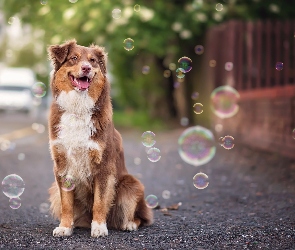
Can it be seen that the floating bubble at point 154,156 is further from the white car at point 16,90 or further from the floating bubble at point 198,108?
the white car at point 16,90

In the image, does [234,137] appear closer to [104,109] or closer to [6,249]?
[104,109]

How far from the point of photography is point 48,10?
573 inches

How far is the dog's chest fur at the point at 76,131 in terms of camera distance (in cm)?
548

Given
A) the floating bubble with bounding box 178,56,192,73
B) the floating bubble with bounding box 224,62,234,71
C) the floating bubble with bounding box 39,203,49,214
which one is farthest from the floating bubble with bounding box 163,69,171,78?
→ the floating bubble with bounding box 39,203,49,214

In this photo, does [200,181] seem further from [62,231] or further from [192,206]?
[62,231]

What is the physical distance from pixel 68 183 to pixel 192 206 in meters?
2.45

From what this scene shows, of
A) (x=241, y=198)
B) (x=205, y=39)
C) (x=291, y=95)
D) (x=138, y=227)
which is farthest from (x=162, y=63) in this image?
(x=138, y=227)

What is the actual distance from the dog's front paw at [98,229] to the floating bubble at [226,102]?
32.4 feet

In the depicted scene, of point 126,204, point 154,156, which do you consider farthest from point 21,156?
point 126,204

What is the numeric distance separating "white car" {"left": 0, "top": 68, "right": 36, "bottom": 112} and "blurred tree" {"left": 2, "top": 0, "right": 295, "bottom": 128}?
11513mm

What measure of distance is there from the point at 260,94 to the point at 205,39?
568cm

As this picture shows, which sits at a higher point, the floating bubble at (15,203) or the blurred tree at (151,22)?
the blurred tree at (151,22)

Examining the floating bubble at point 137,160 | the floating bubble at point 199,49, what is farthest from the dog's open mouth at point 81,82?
the floating bubble at point 199,49

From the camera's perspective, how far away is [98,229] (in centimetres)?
552
